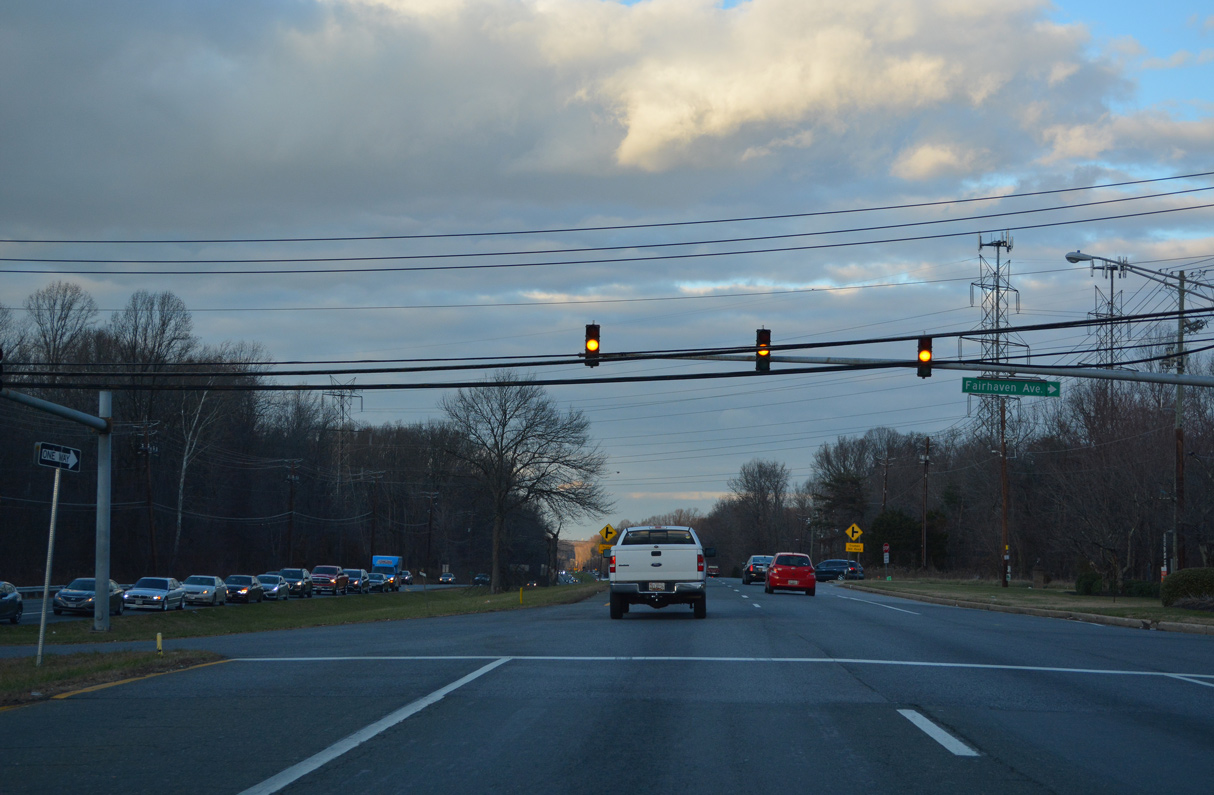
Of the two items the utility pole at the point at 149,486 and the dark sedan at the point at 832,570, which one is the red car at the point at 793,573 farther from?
the dark sedan at the point at 832,570

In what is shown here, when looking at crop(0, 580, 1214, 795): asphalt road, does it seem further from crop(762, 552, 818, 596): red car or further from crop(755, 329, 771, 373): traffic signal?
crop(762, 552, 818, 596): red car

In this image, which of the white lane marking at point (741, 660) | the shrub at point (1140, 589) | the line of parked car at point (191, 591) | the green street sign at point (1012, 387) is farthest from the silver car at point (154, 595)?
the shrub at point (1140, 589)

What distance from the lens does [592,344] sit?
72.4 ft

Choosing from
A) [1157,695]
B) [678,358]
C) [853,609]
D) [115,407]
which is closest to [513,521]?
[115,407]

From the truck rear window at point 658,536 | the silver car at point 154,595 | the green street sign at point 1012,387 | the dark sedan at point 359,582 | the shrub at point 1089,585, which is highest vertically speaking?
the green street sign at point 1012,387

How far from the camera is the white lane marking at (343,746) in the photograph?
6.30 metres

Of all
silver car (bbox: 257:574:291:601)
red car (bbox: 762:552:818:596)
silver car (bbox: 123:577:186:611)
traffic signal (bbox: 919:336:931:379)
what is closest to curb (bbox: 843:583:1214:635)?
red car (bbox: 762:552:818:596)

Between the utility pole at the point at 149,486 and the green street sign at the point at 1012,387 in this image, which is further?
the utility pole at the point at 149,486

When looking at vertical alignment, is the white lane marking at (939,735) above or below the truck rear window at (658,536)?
below

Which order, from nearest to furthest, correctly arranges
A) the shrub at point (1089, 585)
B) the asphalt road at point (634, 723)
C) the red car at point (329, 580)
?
the asphalt road at point (634, 723)
the shrub at point (1089, 585)
the red car at point (329, 580)

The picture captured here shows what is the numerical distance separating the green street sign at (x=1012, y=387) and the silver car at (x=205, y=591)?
3489 centimetres

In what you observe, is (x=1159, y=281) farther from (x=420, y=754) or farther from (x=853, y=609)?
(x=420, y=754)

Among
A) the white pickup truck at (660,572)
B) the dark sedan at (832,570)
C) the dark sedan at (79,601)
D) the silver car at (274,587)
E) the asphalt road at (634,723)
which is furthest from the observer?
the dark sedan at (832,570)

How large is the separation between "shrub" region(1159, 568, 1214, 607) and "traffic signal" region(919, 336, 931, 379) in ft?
36.9
